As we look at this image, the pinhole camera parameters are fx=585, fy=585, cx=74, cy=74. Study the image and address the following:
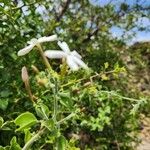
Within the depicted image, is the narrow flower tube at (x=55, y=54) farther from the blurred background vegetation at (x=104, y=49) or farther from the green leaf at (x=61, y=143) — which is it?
the blurred background vegetation at (x=104, y=49)

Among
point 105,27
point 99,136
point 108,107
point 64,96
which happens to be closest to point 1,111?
point 64,96

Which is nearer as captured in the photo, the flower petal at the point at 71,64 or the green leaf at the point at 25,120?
the flower petal at the point at 71,64

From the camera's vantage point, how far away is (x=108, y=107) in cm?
611

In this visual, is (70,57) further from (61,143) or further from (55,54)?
(61,143)

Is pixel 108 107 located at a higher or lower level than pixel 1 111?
higher

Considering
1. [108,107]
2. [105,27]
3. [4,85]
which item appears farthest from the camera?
[105,27]

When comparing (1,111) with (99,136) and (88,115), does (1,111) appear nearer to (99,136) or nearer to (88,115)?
(88,115)

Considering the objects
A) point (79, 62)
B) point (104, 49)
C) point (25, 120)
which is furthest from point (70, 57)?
point (104, 49)

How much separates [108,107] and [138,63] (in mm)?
3192

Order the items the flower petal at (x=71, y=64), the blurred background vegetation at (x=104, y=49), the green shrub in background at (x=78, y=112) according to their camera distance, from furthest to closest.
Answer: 1. the blurred background vegetation at (x=104, y=49)
2. the green shrub in background at (x=78, y=112)
3. the flower petal at (x=71, y=64)

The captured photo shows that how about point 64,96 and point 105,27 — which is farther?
point 105,27

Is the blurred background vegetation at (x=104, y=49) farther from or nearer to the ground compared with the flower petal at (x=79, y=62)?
farther from the ground

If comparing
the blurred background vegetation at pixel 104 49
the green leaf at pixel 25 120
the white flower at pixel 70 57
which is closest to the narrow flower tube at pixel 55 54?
the white flower at pixel 70 57

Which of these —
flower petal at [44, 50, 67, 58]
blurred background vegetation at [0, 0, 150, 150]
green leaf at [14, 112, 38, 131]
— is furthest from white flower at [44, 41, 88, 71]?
blurred background vegetation at [0, 0, 150, 150]
